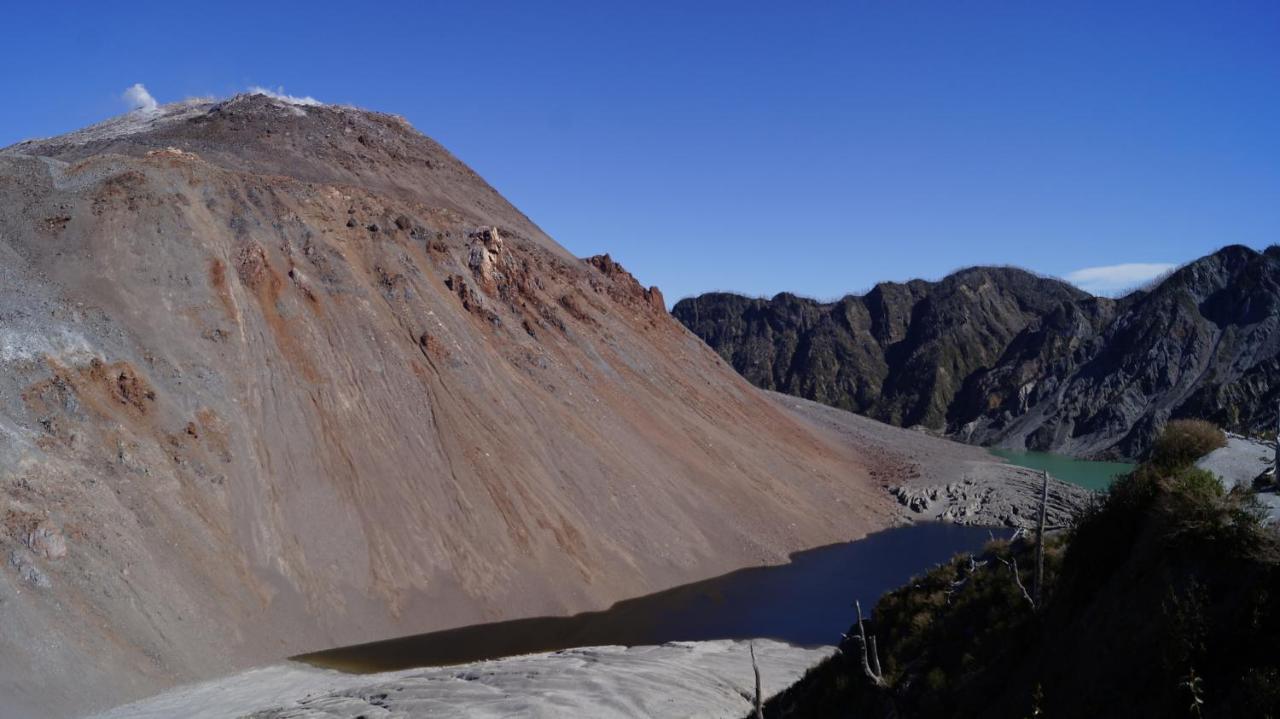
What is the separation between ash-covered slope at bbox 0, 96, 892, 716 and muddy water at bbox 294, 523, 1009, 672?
108 cm

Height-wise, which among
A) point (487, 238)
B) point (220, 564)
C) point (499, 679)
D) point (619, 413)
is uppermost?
point (487, 238)

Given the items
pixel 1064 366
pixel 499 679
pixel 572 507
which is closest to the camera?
pixel 499 679

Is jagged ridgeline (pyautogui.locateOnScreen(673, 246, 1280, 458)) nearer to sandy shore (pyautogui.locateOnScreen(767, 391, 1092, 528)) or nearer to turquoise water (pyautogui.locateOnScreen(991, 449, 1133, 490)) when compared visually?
turquoise water (pyautogui.locateOnScreen(991, 449, 1133, 490))

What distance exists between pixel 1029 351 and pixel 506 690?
13099 centimetres

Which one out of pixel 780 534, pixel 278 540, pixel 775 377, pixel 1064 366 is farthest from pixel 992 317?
pixel 278 540

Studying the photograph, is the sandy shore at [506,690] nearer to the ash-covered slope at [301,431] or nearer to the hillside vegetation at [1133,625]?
the ash-covered slope at [301,431]

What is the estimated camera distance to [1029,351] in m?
132

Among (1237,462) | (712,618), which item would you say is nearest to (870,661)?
(1237,462)

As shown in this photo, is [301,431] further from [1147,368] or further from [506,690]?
[1147,368]

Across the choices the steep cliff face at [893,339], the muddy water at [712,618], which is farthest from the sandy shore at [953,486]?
the steep cliff face at [893,339]

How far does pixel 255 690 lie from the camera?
23.8 metres

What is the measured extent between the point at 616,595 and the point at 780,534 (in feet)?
48.2

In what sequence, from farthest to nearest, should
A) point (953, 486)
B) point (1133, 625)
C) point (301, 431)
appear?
point (953, 486)
point (301, 431)
point (1133, 625)

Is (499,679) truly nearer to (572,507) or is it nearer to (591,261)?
(572,507)
